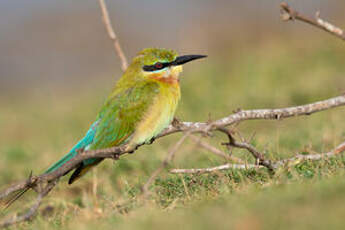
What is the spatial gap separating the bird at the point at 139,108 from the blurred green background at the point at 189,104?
0.92 ft

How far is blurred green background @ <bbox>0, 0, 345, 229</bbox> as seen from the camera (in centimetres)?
262

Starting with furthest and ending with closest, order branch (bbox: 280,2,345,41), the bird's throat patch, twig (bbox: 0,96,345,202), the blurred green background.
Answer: the bird's throat patch
twig (bbox: 0,96,345,202)
branch (bbox: 280,2,345,41)
the blurred green background

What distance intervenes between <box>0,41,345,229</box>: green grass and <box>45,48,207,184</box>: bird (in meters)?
0.30

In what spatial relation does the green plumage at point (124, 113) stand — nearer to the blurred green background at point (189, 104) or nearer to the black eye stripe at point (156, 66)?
the black eye stripe at point (156, 66)

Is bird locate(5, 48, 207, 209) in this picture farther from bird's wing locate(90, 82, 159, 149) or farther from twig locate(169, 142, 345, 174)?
twig locate(169, 142, 345, 174)

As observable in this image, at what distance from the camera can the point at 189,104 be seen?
25.9ft

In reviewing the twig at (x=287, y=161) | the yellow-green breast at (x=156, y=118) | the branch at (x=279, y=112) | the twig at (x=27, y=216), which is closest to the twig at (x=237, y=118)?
the branch at (x=279, y=112)

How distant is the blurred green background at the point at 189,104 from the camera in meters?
2.62

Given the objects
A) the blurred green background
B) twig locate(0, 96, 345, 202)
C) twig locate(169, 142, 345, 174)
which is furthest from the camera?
twig locate(169, 142, 345, 174)

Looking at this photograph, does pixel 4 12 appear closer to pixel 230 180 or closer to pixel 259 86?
pixel 259 86

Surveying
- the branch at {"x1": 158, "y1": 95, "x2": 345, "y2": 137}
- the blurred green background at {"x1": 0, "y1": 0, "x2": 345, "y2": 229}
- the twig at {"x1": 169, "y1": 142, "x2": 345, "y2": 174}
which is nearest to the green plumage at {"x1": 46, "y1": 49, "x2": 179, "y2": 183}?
the blurred green background at {"x1": 0, "y1": 0, "x2": 345, "y2": 229}

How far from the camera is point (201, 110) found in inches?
299

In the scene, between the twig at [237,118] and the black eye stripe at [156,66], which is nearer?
the twig at [237,118]

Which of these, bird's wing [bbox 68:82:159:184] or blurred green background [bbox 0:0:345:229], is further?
bird's wing [bbox 68:82:159:184]
